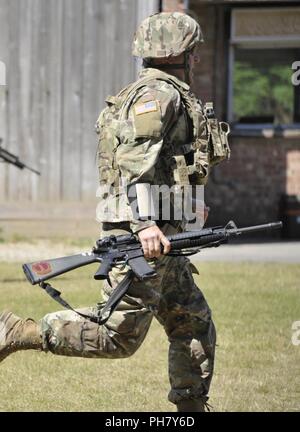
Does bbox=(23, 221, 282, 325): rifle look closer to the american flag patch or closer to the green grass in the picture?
the american flag patch

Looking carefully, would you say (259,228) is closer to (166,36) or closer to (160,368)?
(166,36)

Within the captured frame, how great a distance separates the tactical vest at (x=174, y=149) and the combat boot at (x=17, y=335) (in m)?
0.83

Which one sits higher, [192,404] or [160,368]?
[192,404]

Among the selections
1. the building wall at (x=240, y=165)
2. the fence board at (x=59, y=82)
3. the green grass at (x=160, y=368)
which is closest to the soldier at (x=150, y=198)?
the green grass at (x=160, y=368)

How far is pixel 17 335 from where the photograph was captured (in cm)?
512

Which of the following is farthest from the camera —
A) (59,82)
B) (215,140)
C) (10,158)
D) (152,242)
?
(59,82)

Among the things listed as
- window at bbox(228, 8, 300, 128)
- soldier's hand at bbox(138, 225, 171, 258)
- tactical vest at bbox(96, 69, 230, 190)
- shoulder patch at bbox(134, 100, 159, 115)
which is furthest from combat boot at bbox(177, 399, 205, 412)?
window at bbox(228, 8, 300, 128)

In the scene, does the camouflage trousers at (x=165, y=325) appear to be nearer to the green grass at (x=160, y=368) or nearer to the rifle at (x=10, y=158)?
the green grass at (x=160, y=368)

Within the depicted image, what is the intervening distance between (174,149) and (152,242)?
0.59 metres

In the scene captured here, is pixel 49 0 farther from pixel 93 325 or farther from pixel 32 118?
pixel 93 325

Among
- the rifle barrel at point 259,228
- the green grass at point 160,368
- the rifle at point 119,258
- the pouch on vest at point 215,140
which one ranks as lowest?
the green grass at point 160,368

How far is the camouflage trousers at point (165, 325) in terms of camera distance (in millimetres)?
5008

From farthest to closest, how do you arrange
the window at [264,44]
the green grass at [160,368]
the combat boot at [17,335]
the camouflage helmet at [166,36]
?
1. the window at [264,44]
2. the green grass at [160,368]
3. the camouflage helmet at [166,36]
4. the combat boot at [17,335]

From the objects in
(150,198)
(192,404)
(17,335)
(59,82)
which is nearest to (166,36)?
(150,198)
